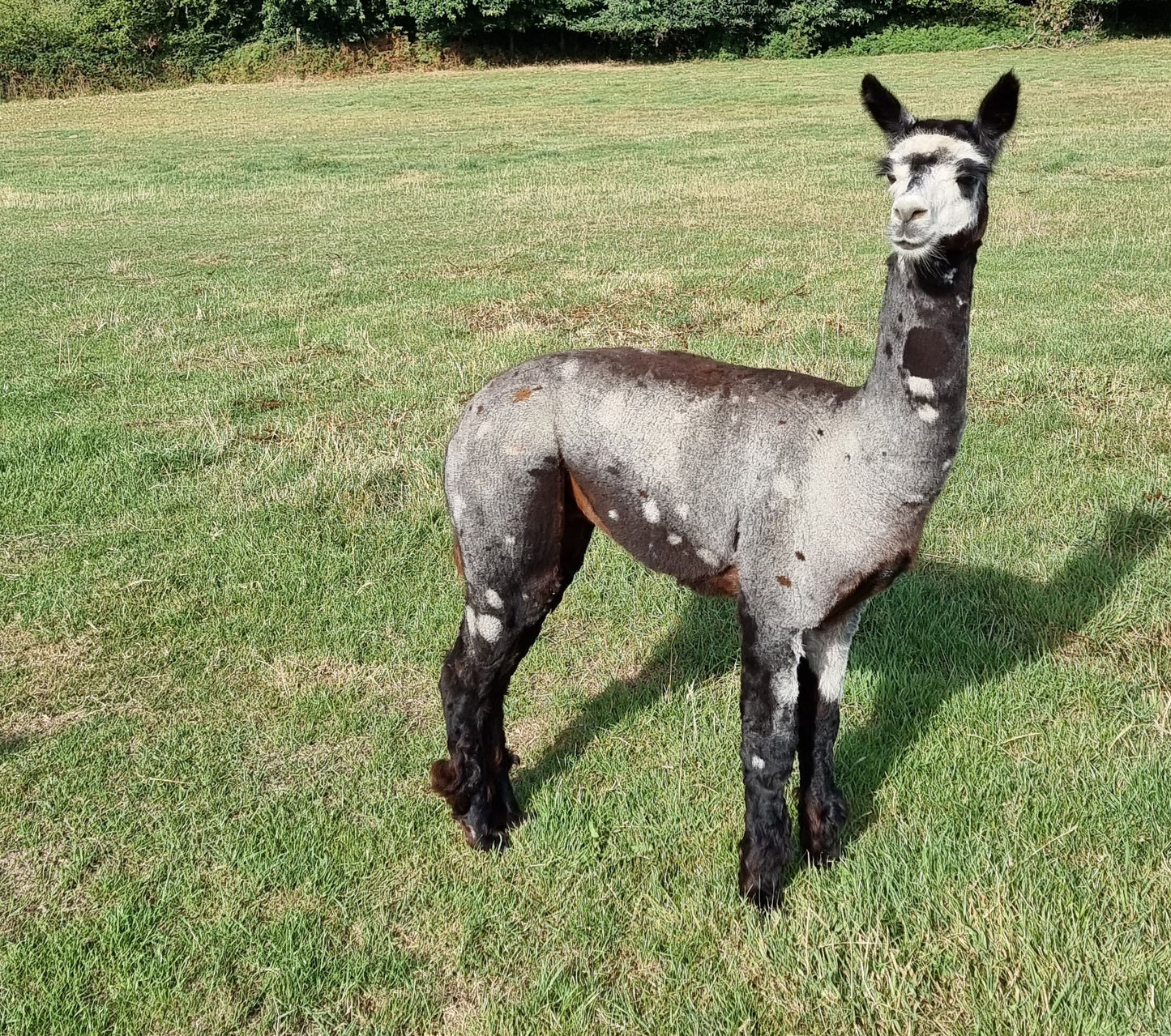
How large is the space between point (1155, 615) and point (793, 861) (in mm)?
2616

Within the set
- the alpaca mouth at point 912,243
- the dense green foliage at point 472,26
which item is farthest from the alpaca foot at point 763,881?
the dense green foliage at point 472,26

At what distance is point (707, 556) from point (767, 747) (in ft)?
2.21

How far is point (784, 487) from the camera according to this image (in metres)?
3.38

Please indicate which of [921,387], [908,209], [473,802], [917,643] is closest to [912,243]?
[908,209]

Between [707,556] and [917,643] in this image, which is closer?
[707,556]

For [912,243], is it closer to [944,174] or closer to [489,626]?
[944,174]

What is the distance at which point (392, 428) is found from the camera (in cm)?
816

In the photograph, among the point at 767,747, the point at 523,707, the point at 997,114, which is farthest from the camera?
the point at 523,707

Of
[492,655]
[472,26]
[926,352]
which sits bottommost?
[492,655]

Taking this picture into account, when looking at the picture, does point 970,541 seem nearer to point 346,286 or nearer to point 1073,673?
point 1073,673

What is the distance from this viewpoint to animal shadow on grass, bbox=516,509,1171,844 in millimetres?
4523

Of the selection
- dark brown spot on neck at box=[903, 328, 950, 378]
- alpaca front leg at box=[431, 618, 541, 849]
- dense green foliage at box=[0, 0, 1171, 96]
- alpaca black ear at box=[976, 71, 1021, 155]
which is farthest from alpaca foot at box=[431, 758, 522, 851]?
dense green foliage at box=[0, 0, 1171, 96]

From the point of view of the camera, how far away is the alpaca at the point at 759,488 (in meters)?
3.17

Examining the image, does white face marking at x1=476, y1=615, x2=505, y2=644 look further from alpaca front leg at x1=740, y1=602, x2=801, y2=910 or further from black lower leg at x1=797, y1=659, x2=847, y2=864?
black lower leg at x1=797, y1=659, x2=847, y2=864
